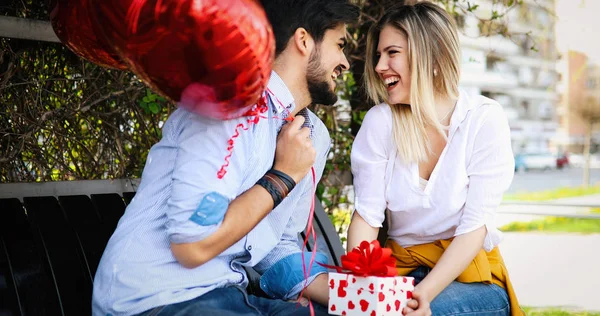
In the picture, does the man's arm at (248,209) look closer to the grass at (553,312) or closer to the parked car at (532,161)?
the grass at (553,312)

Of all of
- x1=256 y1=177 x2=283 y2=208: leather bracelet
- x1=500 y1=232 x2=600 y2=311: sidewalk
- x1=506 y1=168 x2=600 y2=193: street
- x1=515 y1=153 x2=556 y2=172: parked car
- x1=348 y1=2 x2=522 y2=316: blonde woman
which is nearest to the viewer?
x1=256 y1=177 x2=283 y2=208: leather bracelet

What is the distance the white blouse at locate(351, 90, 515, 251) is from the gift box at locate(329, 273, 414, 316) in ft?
1.64

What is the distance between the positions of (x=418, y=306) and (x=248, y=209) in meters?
0.66

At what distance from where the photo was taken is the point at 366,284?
190cm

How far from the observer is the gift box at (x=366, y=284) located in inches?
74.5

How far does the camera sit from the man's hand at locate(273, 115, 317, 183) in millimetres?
1955

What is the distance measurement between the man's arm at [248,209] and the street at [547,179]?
2033 centimetres

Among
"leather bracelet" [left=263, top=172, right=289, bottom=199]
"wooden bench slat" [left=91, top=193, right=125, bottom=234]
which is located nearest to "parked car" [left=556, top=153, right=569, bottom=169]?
"wooden bench slat" [left=91, top=193, right=125, bottom=234]

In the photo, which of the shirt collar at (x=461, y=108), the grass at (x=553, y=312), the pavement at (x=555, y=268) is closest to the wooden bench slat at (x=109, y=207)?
the shirt collar at (x=461, y=108)

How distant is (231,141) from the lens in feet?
6.02

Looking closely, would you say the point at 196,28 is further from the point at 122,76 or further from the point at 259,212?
the point at 122,76

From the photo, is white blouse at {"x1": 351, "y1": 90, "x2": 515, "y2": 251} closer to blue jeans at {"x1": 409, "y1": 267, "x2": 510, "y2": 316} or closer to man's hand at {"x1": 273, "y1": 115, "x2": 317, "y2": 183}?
blue jeans at {"x1": 409, "y1": 267, "x2": 510, "y2": 316}

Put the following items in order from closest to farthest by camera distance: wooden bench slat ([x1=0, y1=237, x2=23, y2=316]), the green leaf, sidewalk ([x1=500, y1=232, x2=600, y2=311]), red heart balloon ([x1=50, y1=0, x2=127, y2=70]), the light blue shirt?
1. the light blue shirt
2. red heart balloon ([x1=50, y1=0, x2=127, y2=70])
3. wooden bench slat ([x1=0, y1=237, x2=23, y2=316])
4. the green leaf
5. sidewalk ([x1=500, y1=232, x2=600, y2=311])

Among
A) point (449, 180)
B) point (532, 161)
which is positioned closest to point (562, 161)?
point (532, 161)
